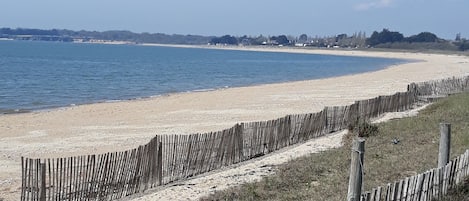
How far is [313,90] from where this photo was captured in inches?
1971

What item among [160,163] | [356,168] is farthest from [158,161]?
[356,168]

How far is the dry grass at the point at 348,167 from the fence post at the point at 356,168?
2.60m

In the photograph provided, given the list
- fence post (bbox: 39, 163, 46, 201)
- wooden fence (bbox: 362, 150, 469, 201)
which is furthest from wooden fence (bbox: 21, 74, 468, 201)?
wooden fence (bbox: 362, 150, 469, 201)

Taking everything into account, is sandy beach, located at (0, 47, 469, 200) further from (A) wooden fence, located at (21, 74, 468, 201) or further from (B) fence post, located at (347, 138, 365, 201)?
(B) fence post, located at (347, 138, 365, 201)

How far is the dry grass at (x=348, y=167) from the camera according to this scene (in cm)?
1071

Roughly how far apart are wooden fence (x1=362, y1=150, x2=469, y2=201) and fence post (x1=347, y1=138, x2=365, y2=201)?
136 millimetres

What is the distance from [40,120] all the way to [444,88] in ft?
65.2

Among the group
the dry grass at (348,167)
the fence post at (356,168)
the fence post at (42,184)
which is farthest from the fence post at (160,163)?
the fence post at (356,168)

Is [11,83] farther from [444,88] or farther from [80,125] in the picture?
[444,88]

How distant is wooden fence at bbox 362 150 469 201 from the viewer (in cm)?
720

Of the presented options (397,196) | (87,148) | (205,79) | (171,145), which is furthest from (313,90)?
(397,196)

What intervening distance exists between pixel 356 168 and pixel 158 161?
710 centimetres

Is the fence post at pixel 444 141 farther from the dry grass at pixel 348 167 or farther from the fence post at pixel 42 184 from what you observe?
the fence post at pixel 42 184

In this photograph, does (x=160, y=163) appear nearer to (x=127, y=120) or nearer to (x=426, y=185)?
(x=426, y=185)
